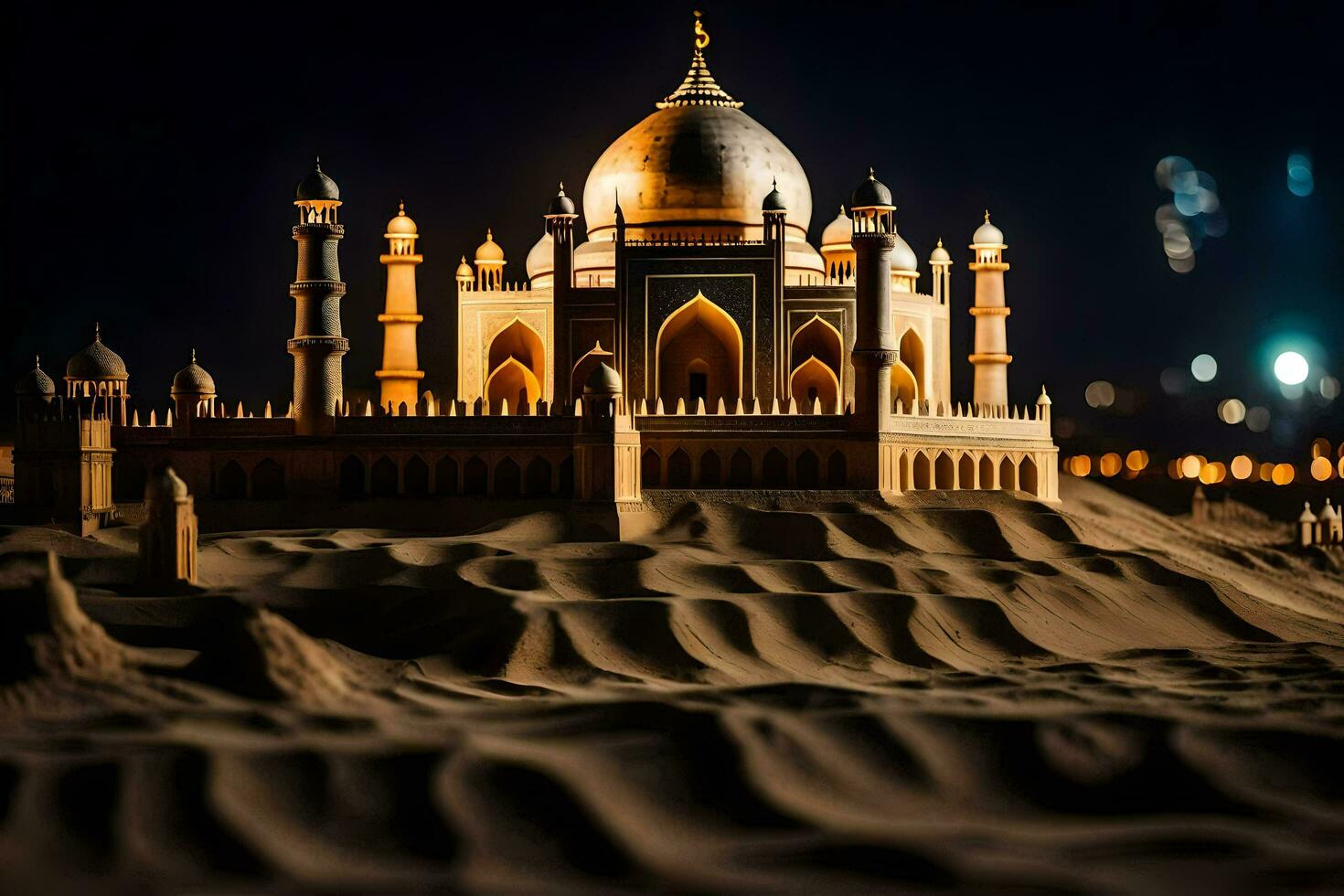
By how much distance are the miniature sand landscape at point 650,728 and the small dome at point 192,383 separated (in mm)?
6399

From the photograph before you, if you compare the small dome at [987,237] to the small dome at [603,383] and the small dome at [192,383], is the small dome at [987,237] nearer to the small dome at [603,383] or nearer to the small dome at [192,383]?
the small dome at [603,383]

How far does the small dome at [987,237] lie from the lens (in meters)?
30.4

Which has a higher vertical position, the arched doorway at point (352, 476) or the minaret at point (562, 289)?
the minaret at point (562, 289)

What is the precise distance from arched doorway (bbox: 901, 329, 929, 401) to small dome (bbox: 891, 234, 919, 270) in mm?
1377

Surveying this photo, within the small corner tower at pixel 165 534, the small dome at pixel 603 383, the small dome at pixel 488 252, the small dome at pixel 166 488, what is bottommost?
the small corner tower at pixel 165 534

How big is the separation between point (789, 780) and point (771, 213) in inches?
661

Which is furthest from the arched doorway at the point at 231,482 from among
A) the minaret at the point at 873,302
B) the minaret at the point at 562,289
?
the minaret at the point at 873,302

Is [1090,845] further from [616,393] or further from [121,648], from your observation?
[616,393]

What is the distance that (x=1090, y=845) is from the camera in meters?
10.9

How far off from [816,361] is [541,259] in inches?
226

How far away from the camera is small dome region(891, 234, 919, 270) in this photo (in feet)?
97.8

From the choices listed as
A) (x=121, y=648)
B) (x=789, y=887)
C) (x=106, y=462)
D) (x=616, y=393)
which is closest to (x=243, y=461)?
(x=106, y=462)

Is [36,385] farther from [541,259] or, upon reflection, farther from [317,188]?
[541,259]

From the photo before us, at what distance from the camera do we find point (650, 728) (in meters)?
12.7
